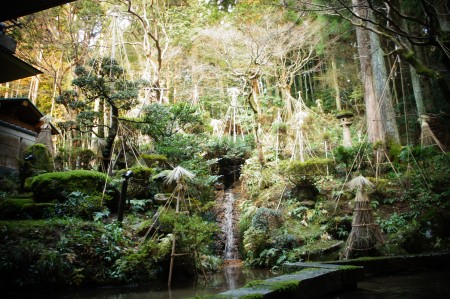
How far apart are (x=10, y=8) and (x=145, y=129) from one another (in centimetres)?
815

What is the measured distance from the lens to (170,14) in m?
17.8

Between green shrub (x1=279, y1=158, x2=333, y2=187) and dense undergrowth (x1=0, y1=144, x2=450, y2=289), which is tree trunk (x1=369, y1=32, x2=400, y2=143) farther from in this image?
green shrub (x1=279, y1=158, x2=333, y2=187)

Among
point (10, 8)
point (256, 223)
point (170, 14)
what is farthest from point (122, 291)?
point (170, 14)

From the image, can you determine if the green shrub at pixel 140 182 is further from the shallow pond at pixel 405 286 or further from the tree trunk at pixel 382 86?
the tree trunk at pixel 382 86

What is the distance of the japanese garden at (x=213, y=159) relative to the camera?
21.9ft

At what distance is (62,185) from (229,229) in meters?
5.82

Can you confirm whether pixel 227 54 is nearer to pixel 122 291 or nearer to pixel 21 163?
pixel 21 163

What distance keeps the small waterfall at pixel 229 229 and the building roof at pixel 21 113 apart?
31.6 feet

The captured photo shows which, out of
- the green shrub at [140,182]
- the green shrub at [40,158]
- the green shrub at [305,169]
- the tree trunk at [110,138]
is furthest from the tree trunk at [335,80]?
the green shrub at [40,158]

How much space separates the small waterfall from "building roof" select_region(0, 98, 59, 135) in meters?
9.65

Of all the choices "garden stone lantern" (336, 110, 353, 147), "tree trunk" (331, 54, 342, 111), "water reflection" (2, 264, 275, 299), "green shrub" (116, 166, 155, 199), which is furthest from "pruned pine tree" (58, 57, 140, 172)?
"tree trunk" (331, 54, 342, 111)

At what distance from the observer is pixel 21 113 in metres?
15.2

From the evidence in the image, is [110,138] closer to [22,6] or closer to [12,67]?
[12,67]

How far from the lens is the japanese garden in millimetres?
6680
